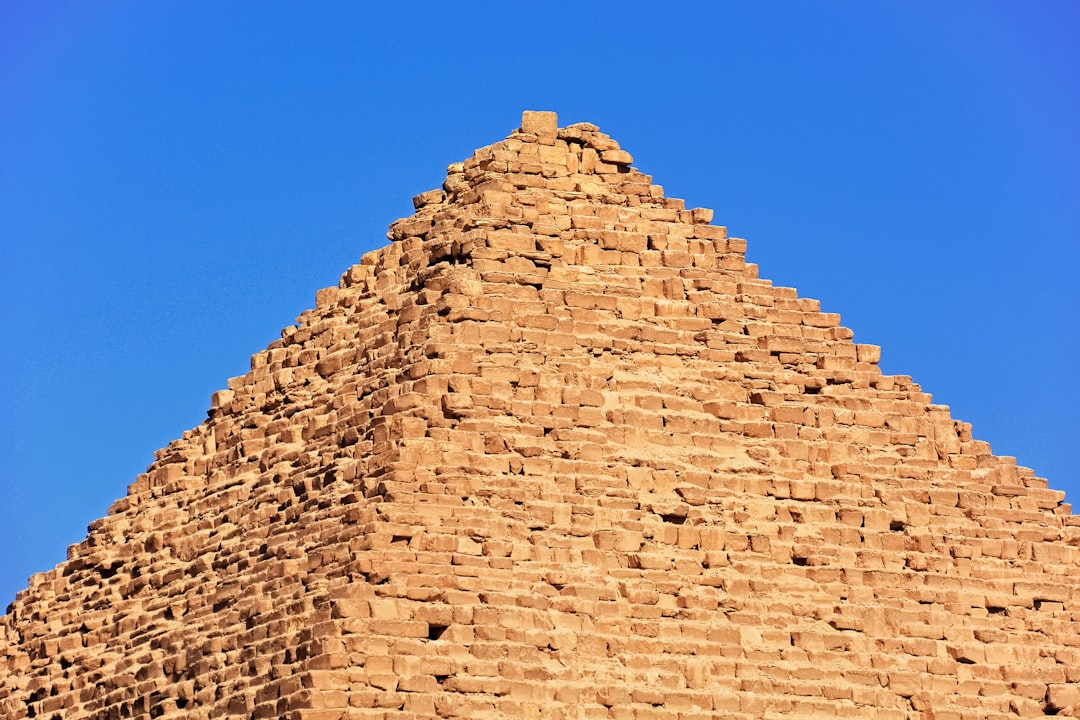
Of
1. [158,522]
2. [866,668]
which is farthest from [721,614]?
[158,522]

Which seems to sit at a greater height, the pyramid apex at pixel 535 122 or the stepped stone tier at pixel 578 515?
the pyramid apex at pixel 535 122

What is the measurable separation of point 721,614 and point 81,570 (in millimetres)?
11913

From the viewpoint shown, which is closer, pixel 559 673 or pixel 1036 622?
pixel 559 673

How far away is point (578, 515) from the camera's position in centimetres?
4112

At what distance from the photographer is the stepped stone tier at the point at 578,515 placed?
131ft

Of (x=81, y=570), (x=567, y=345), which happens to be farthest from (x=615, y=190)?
(x=81, y=570)

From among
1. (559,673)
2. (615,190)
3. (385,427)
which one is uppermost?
(615,190)

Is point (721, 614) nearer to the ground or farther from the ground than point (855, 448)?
nearer to the ground

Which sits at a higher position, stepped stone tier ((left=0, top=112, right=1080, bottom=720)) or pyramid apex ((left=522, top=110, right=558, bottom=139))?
pyramid apex ((left=522, top=110, right=558, bottom=139))

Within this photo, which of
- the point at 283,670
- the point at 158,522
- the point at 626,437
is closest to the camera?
the point at 283,670

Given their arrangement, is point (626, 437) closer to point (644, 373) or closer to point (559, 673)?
point (644, 373)

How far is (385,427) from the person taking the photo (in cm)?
4159

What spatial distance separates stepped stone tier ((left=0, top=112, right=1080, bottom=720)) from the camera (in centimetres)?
3988

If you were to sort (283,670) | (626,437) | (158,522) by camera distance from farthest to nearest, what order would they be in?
(158,522) → (626,437) → (283,670)
